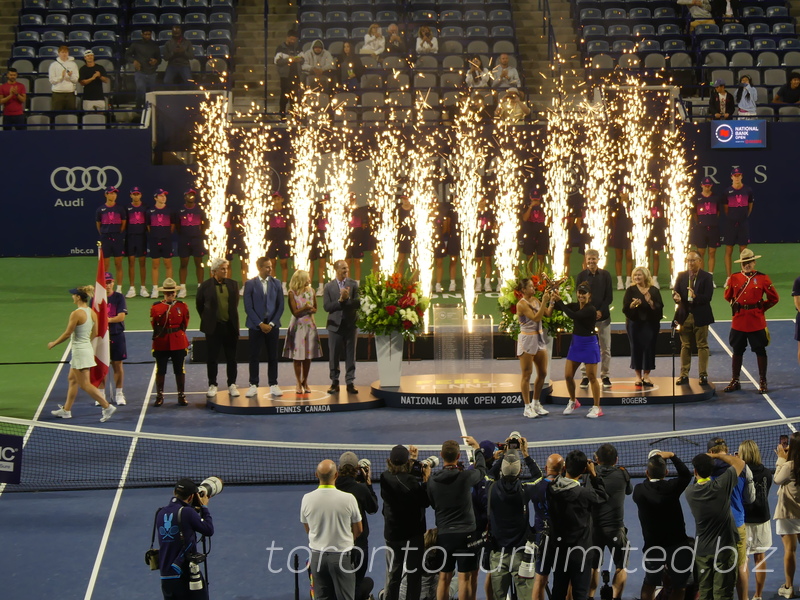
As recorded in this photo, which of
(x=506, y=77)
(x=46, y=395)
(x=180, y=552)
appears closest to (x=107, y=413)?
(x=46, y=395)

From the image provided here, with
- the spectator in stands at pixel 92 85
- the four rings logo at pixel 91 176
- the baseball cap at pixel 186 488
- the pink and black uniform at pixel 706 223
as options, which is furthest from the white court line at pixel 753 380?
the spectator in stands at pixel 92 85

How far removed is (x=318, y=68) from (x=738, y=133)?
8918mm

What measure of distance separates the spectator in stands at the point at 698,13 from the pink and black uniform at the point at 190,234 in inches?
523

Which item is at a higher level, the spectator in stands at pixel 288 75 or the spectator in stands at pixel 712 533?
the spectator in stands at pixel 288 75

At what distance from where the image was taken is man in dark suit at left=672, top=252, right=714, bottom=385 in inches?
709

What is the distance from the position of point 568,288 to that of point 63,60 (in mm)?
14489

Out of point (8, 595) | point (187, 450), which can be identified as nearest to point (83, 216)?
point (187, 450)

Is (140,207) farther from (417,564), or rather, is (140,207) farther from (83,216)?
(417,564)

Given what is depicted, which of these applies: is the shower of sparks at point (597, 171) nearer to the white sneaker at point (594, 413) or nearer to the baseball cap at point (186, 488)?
the white sneaker at point (594, 413)

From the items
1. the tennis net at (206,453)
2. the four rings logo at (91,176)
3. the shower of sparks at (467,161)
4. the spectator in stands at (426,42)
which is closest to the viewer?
the tennis net at (206,453)

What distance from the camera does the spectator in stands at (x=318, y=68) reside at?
92.1 ft

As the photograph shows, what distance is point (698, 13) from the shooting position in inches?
1227

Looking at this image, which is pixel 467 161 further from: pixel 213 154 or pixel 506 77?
pixel 213 154

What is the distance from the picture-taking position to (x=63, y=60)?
92.4 feet
